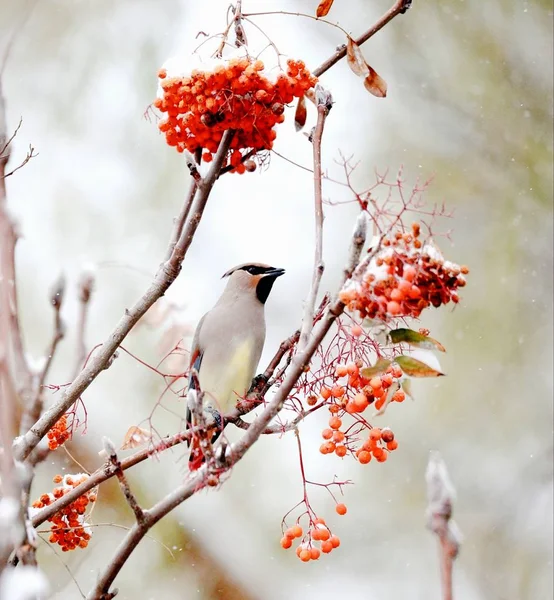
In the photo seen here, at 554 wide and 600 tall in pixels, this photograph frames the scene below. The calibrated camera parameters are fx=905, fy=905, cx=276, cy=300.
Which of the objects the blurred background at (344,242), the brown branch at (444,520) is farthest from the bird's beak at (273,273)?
the brown branch at (444,520)

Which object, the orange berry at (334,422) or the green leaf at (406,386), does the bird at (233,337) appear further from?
the green leaf at (406,386)

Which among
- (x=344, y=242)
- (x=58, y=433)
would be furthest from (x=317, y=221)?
(x=344, y=242)

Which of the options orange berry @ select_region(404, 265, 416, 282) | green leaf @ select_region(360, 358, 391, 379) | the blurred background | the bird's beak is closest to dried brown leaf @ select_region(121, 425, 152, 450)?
green leaf @ select_region(360, 358, 391, 379)

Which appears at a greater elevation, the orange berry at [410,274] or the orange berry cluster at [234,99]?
the orange berry cluster at [234,99]

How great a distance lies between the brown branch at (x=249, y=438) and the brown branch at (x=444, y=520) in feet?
1.23

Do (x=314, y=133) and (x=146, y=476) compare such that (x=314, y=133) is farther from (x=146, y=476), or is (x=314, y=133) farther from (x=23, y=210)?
(x=23, y=210)

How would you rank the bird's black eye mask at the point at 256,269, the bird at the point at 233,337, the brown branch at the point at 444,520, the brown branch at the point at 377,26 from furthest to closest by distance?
the bird's black eye mask at the point at 256,269 < the bird at the point at 233,337 < the brown branch at the point at 377,26 < the brown branch at the point at 444,520

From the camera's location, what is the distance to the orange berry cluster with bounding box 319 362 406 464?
1.11m

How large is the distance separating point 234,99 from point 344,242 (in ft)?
10.6

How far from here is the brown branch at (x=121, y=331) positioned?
124 cm

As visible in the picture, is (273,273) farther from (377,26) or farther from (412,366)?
(412,366)

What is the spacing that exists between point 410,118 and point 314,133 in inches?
153

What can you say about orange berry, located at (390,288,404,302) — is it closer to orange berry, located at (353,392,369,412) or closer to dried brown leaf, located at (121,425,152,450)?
orange berry, located at (353,392,369,412)

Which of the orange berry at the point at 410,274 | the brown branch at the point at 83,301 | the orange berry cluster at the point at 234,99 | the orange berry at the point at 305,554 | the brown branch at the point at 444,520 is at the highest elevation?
the orange berry cluster at the point at 234,99
